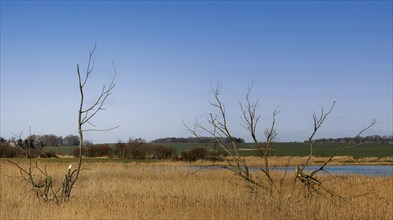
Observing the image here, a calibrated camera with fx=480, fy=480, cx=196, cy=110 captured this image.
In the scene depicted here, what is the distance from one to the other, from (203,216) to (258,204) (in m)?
1.72

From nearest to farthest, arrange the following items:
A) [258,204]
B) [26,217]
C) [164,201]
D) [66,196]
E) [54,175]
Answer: [26,217]
[258,204]
[164,201]
[66,196]
[54,175]

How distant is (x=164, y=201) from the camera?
11141 millimetres

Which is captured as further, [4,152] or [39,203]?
[4,152]

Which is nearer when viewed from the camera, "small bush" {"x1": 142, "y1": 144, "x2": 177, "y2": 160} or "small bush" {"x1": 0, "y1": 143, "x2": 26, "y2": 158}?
"small bush" {"x1": 0, "y1": 143, "x2": 26, "y2": 158}

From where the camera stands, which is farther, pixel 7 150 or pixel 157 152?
pixel 157 152

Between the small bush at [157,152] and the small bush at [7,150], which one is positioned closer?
the small bush at [7,150]

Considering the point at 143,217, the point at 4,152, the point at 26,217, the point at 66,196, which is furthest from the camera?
the point at 4,152

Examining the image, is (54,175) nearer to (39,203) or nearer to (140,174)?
(140,174)

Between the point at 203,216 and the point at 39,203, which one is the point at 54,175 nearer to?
the point at 39,203

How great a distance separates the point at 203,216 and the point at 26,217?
3.60 m

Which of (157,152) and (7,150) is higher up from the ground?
(7,150)

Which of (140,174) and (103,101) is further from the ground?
(103,101)

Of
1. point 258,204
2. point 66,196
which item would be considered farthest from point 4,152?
point 258,204

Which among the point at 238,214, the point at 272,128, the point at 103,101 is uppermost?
the point at 103,101
